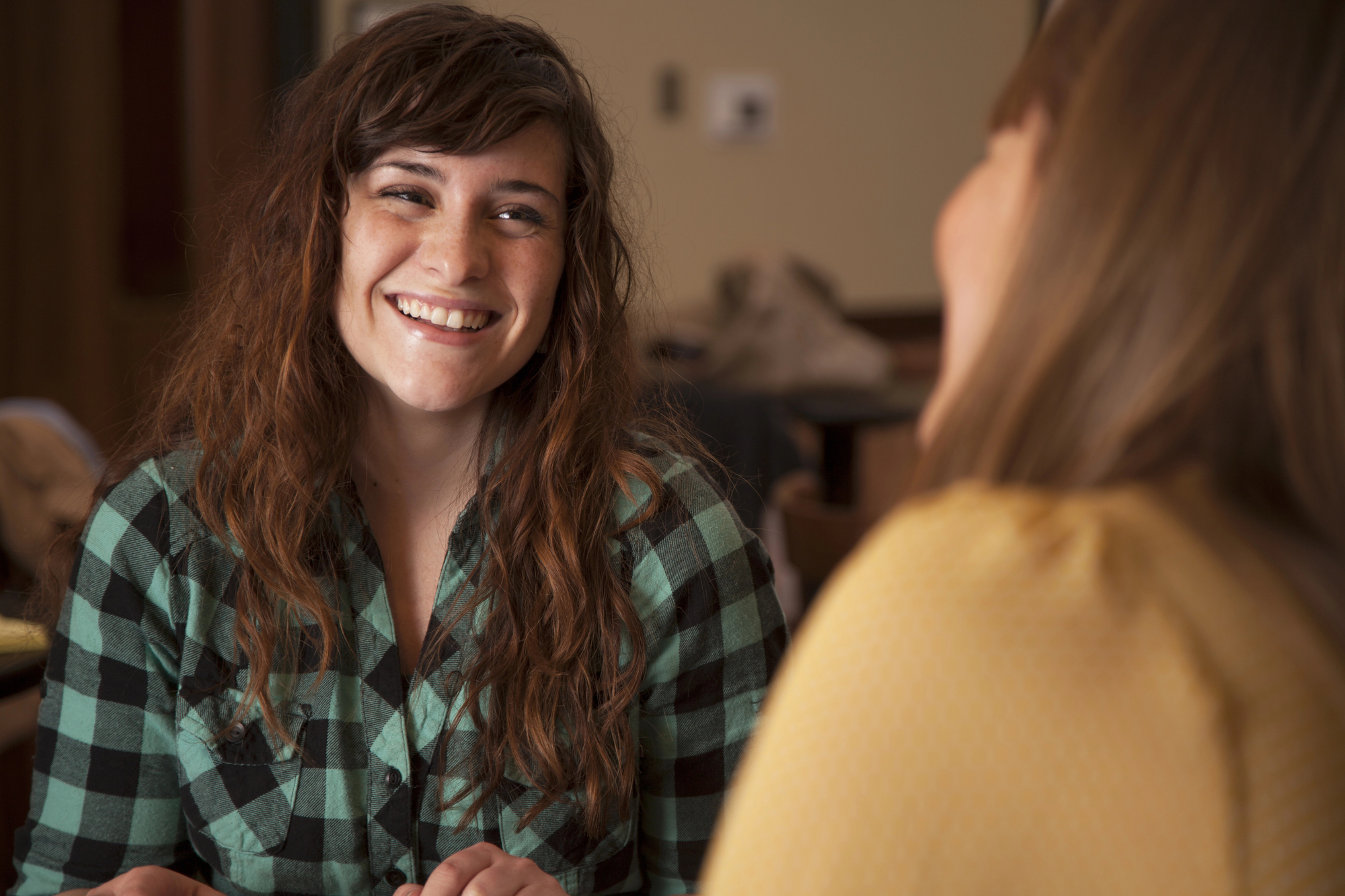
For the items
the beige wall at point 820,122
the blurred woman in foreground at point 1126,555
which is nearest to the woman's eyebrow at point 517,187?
the blurred woman in foreground at point 1126,555

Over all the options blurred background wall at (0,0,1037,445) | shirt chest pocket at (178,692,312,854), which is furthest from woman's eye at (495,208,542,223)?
blurred background wall at (0,0,1037,445)

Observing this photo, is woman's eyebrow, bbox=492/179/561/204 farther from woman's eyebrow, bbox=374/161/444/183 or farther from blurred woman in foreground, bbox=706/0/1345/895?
blurred woman in foreground, bbox=706/0/1345/895

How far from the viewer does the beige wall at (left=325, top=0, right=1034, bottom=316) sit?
4582 mm

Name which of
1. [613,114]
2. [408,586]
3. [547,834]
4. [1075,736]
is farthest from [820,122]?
[1075,736]

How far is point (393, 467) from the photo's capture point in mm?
1148

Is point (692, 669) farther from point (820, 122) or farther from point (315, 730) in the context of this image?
point (820, 122)

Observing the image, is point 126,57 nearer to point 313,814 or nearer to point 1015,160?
point 313,814

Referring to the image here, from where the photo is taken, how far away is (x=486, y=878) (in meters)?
0.89

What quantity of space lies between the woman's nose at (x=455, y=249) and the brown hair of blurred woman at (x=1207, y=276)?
25.9 inches

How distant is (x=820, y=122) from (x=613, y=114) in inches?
99.0

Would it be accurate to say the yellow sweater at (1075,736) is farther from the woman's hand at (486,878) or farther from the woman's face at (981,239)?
the woman's hand at (486,878)

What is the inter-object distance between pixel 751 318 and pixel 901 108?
226cm

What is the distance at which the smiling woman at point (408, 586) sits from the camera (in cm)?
102

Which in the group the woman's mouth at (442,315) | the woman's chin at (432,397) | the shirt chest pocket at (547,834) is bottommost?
the shirt chest pocket at (547,834)
